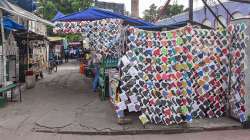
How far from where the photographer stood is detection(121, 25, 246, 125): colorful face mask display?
949 centimetres

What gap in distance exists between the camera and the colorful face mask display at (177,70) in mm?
9492

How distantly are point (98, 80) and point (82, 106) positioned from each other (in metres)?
3.65

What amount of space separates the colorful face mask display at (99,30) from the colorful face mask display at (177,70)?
13.2 feet

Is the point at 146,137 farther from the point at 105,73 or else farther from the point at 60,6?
the point at 60,6

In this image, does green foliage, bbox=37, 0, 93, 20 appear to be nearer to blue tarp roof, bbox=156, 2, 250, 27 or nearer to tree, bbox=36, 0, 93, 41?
tree, bbox=36, 0, 93, 41

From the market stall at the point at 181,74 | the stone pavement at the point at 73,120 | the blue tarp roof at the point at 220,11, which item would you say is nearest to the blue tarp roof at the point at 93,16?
the blue tarp roof at the point at 220,11

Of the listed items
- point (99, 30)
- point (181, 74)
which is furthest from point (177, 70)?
point (99, 30)

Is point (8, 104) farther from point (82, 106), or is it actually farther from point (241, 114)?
point (241, 114)

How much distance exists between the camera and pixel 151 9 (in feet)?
183

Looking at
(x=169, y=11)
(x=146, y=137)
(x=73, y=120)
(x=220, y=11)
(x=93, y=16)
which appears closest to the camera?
(x=146, y=137)

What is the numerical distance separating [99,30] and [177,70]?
4912 millimetres

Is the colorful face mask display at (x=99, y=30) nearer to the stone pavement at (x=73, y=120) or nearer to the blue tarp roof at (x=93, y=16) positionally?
the blue tarp roof at (x=93, y=16)

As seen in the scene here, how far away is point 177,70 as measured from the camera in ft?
31.7

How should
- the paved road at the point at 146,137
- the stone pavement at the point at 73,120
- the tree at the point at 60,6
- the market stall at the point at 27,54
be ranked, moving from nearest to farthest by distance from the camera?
the paved road at the point at 146,137 < the stone pavement at the point at 73,120 < the market stall at the point at 27,54 < the tree at the point at 60,6
